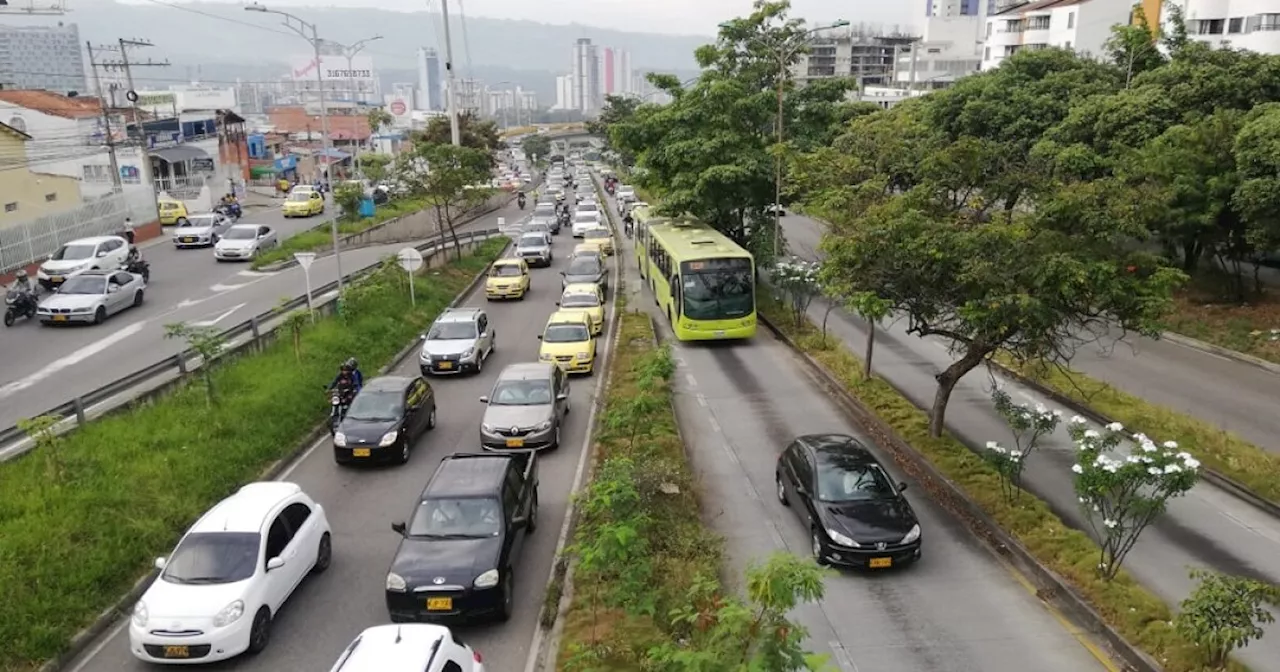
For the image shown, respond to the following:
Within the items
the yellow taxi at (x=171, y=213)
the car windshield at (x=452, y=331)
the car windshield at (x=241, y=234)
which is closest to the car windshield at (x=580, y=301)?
the car windshield at (x=452, y=331)

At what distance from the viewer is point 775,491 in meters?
15.9

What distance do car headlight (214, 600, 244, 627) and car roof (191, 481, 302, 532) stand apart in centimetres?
116

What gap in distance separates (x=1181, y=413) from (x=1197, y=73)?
51.7ft

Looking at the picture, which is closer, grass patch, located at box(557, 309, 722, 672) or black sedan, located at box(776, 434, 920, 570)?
grass patch, located at box(557, 309, 722, 672)

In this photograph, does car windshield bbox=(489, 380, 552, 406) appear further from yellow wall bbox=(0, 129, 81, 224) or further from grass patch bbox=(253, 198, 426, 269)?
yellow wall bbox=(0, 129, 81, 224)

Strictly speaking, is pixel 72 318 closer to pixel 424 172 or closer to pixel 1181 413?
pixel 424 172

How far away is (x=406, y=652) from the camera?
28.6ft

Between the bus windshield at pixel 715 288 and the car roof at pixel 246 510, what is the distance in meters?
15.0

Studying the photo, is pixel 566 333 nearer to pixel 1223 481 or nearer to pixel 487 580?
pixel 487 580

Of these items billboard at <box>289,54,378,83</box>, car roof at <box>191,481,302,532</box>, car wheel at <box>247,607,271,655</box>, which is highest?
billboard at <box>289,54,378,83</box>

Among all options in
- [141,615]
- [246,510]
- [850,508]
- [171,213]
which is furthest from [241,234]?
[850,508]

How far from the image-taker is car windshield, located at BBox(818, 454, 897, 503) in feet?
43.8

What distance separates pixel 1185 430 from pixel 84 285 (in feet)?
96.6

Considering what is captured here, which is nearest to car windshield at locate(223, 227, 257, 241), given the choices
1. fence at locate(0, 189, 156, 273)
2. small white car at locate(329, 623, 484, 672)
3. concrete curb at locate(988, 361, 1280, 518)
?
fence at locate(0, 189, 156, 273)
